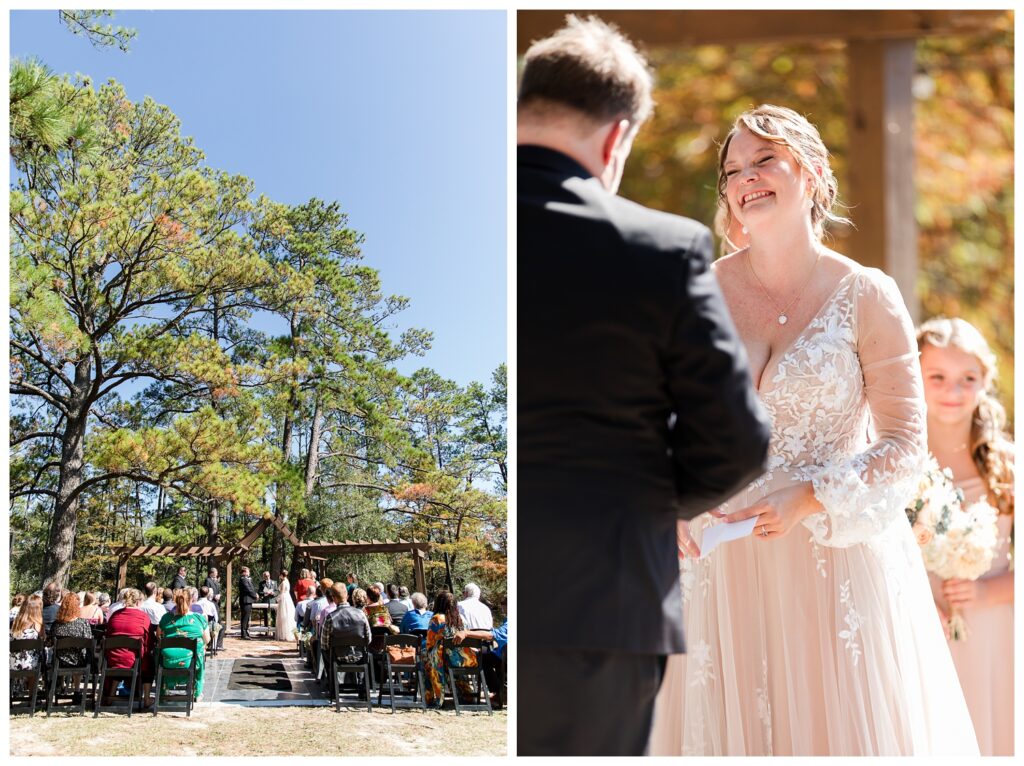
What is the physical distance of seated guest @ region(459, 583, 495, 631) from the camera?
3.68 metres

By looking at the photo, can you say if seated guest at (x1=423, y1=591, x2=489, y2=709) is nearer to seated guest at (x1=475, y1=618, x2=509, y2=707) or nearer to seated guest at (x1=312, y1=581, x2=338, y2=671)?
seated guest at (x1=475, y1=618, x2=509, y2=707)

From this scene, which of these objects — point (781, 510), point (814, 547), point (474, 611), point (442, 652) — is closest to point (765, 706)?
point (814, 547)

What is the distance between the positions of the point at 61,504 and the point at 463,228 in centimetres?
177

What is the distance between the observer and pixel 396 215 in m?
3.71

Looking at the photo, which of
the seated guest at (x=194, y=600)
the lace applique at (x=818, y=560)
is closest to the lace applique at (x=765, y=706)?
the lace applique at (x=818, y=560)

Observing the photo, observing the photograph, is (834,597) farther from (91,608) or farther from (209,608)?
(91,608)

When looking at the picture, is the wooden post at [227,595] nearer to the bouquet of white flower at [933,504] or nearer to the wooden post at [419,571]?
the wooden post at [419,571]

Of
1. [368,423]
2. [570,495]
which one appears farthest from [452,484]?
[570,495]

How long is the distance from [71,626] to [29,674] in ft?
0.89

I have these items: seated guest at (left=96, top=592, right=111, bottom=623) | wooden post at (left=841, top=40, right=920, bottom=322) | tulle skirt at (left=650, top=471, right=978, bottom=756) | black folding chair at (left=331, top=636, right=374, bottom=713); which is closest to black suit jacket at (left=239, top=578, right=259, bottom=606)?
black folding chair at (left=331, top=636, right=374, bottom=713)

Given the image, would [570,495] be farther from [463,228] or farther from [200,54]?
[200,54]

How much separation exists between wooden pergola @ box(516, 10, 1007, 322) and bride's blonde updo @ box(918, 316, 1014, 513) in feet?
0.44

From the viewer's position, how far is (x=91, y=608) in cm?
359

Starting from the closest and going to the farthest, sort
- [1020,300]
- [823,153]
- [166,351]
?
[823,153]
[1020,300]
[166,351]
